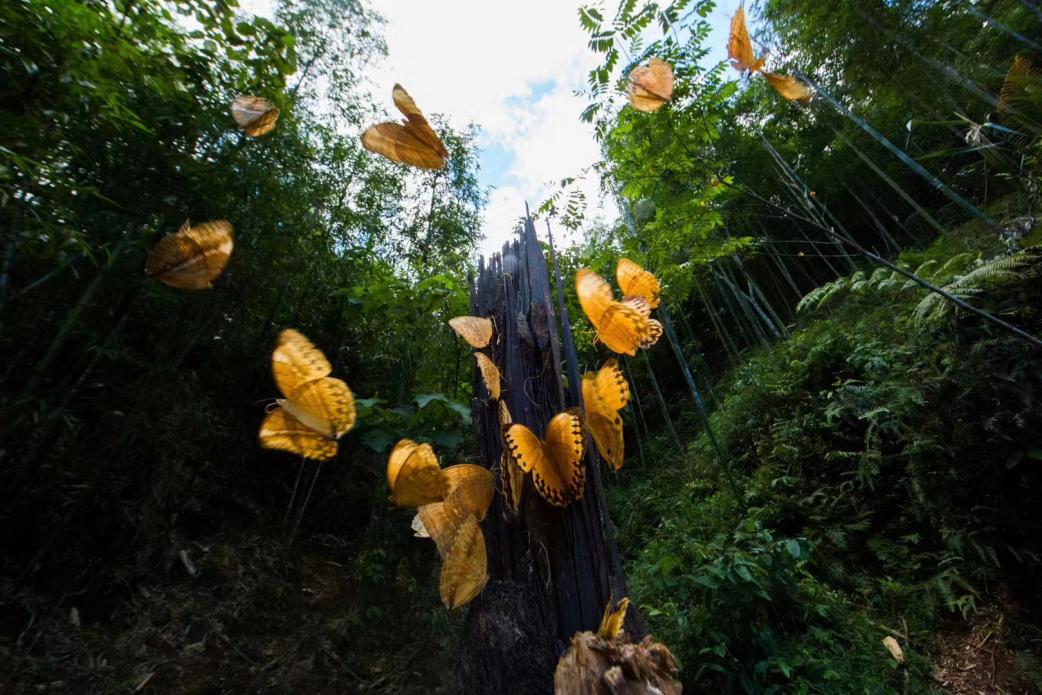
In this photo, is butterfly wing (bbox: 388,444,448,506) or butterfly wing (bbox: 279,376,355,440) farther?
butterfly wing (bbox: 279,376,355,440)

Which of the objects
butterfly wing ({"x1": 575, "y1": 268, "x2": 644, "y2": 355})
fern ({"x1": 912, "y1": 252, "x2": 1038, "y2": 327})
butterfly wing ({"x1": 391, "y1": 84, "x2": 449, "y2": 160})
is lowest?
butterfly wing ({"x1": 575, "y1": 268, "x2": 644, "y2": 355})

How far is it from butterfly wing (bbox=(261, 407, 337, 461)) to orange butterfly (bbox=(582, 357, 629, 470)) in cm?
82

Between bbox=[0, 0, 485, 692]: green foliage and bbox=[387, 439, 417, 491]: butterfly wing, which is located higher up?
bbox=[0, 0, 485, 692]: green foliage

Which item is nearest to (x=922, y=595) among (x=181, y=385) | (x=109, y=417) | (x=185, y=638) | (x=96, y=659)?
(x=185, y=638)

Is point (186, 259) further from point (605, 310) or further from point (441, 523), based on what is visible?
point (605, 310)

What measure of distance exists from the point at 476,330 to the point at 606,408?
50 centimetres

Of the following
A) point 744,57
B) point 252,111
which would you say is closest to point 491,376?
point 744,57

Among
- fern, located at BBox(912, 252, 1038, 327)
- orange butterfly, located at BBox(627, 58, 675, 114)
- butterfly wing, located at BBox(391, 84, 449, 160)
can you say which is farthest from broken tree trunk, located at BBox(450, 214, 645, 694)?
fern, located at BBox(912, 252, 1038, 327)

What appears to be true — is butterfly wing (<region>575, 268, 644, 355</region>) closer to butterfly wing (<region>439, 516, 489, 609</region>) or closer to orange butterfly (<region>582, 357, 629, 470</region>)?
orange butterfly (<region>582, 357, 629, 470</region>)

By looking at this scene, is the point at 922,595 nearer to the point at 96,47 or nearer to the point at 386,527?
the point at 386,527

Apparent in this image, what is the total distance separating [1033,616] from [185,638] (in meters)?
4.57

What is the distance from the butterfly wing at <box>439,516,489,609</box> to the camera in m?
0.96

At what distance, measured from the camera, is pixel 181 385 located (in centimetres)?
266

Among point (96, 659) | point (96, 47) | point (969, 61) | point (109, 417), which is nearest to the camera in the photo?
point (96, 47)
